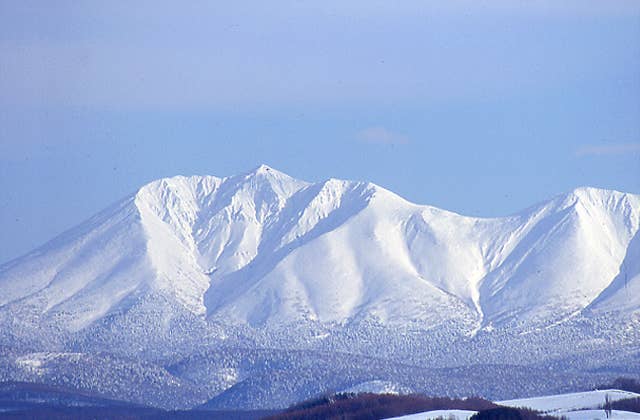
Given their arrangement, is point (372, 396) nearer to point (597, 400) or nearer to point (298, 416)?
point (298, 416)

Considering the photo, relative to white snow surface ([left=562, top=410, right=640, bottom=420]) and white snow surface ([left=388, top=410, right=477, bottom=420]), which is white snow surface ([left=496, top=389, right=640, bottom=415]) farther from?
white snow surface ([left=388, top=410, right=477, bottom=420])

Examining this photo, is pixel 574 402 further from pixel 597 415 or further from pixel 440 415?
pixel 597 415

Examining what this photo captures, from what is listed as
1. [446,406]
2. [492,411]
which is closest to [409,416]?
[492,411]

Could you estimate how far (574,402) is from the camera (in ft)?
545

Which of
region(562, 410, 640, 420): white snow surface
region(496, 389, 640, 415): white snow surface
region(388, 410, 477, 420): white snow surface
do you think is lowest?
region(496, 389, 640, 415): white snow surface

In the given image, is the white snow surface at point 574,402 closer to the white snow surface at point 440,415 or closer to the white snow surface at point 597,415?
the white snow surface at point 597,415

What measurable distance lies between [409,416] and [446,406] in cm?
2627

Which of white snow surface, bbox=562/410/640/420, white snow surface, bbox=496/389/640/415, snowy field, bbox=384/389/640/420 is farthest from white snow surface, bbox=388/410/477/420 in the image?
white snow surface, bbox=562/410/640/420

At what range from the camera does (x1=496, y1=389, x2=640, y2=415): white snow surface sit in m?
159

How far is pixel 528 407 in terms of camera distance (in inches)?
6398

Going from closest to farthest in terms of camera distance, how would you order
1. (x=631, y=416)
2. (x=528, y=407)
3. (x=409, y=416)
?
(x=631, y=416), (x=409, y=416), (x=528, y=407)

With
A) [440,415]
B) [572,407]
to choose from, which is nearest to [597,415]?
[440,415]

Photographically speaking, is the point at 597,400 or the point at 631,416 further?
the point at 597,400

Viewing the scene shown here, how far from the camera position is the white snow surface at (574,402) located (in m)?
159
